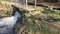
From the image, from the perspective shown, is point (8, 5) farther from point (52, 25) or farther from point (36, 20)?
point (52, 25)

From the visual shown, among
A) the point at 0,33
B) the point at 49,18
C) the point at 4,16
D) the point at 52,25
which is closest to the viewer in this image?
the point at 52,25

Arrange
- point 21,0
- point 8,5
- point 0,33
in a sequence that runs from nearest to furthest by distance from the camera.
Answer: point 0,33 < point 8,5 < point 21,0

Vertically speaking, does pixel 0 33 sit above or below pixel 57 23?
below

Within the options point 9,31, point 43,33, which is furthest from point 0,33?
point 43,33

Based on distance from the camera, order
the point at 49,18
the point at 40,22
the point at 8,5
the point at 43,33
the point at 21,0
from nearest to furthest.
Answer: the point at 43,33, the point at 40,22, the point at 49,18, the point at 8,5, the point at 21,0

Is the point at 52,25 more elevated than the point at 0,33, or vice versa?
the point at 52,25

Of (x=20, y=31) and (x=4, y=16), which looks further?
(x=4, y=16)

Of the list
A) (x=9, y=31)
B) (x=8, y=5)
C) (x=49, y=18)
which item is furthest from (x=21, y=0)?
(x=49, y=18)

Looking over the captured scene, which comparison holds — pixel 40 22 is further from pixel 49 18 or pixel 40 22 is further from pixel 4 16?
pixel 4 16

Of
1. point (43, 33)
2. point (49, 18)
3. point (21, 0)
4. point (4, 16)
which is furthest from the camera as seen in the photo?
point (21, 0)
